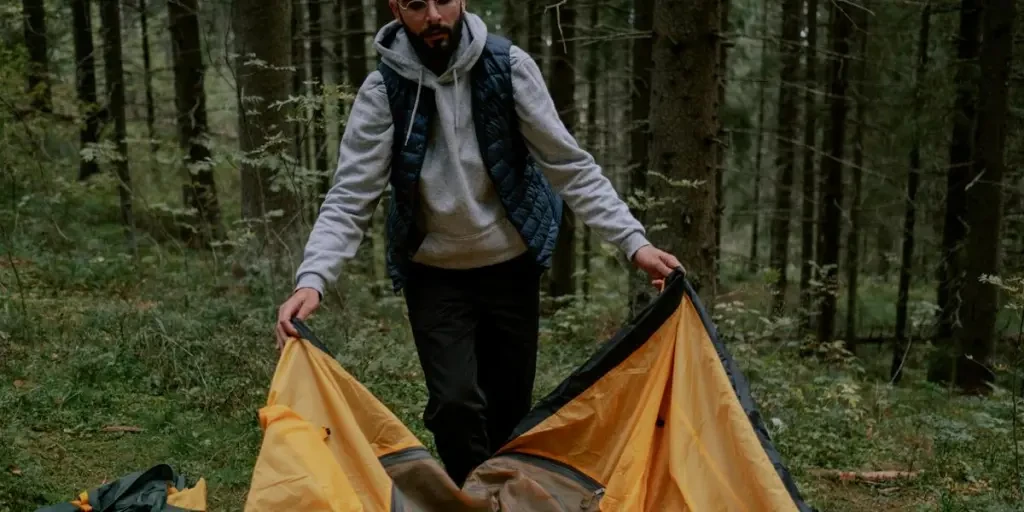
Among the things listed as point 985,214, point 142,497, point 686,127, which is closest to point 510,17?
point 985,214

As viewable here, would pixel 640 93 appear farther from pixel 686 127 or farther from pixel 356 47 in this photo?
pixel 686 127

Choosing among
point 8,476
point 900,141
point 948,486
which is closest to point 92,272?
point 8,476

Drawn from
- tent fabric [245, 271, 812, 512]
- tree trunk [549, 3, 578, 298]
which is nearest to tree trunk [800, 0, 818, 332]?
tree trunk [549, 3, 578, 298]

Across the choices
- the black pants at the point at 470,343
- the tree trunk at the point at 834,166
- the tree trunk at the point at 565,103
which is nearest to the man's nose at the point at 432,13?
the black pants at the point at 470,343

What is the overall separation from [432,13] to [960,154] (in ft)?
33.0

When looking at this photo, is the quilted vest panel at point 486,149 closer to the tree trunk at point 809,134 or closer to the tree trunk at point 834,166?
the tree trunk at point 834,166

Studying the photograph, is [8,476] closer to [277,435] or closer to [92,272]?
[277,435]

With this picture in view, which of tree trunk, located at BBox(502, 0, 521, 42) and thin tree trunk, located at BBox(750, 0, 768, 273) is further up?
tree trunk, located at BBox(502, 0, 521, 42)

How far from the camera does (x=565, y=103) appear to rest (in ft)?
39.4

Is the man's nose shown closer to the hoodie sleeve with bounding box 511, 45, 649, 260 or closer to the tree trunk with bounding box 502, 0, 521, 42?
the hoodie sleeve with bounding box 511, 45, 649, 260

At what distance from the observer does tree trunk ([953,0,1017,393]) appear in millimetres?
9398

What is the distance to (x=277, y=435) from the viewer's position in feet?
8.43

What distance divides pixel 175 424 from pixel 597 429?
2405 millimetres

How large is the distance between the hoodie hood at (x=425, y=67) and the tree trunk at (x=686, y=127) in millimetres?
2557
